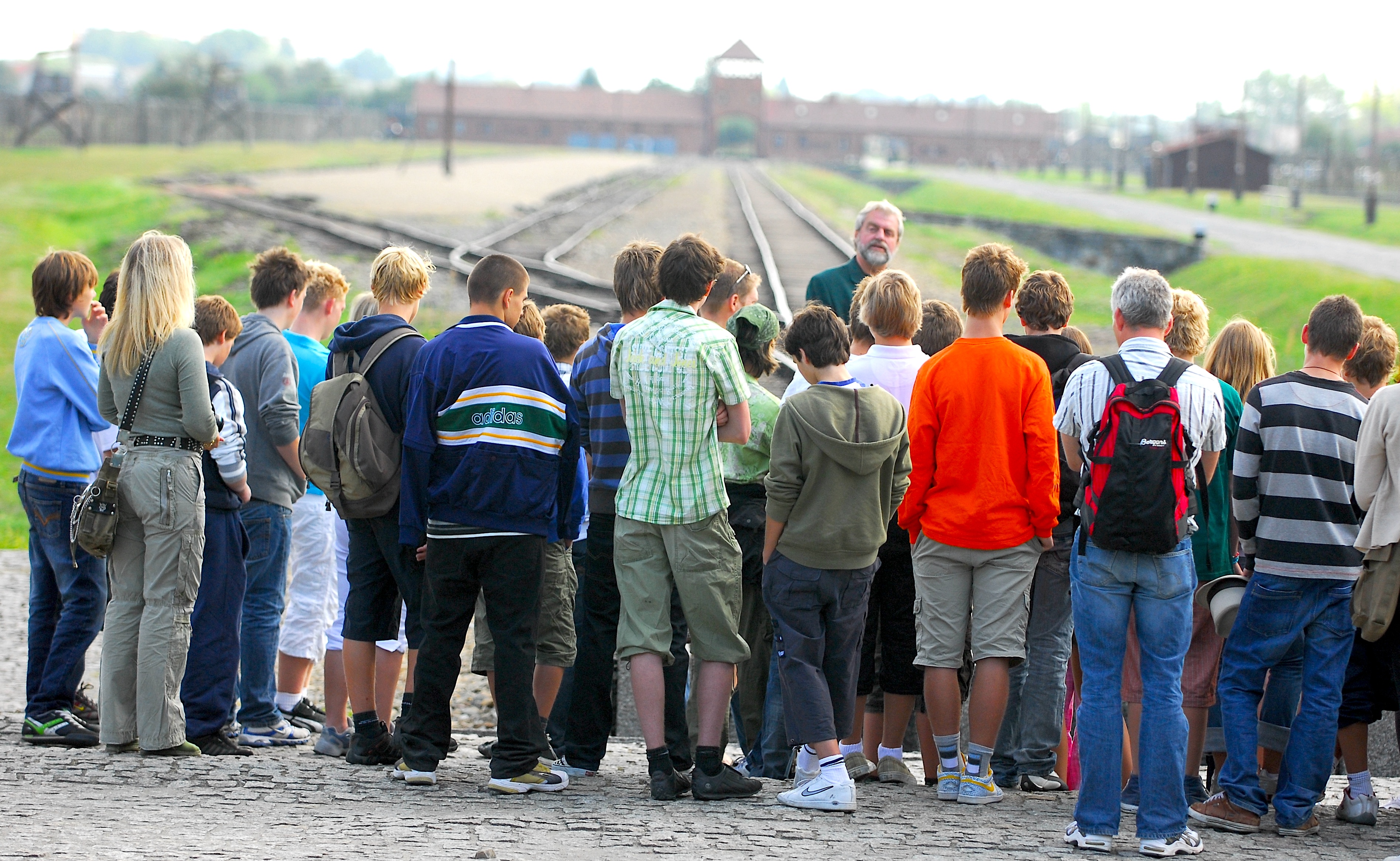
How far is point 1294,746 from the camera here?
480 centimetres

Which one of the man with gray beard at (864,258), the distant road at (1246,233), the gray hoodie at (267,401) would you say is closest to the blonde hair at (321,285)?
the gray hoodie at (267,401)

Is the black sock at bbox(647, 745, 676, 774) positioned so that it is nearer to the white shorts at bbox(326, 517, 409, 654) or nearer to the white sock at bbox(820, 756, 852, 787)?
the white sock at bbox(820, 756, 852, 787)

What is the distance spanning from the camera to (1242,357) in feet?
17.6

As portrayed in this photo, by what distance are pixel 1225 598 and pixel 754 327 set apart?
2070 millimetres

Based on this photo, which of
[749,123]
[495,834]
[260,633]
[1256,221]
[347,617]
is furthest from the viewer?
[749,123]

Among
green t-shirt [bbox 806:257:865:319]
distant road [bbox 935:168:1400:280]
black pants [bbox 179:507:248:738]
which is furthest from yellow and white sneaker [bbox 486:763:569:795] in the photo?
distant road [bbox 935:168:1400:280]

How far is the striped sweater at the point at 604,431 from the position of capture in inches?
199

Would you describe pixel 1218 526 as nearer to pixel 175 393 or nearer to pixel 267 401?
pixel 267 401

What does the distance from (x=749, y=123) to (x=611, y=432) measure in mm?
125659

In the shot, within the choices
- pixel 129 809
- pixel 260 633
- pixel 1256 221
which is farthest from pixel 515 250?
pixel 1256 221

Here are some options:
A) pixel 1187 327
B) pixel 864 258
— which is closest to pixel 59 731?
pixel 864 258

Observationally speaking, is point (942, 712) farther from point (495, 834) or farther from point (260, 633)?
point (260, 633)

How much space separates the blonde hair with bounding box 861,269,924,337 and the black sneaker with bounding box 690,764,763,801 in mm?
1817

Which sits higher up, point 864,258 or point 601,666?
point 864,258
